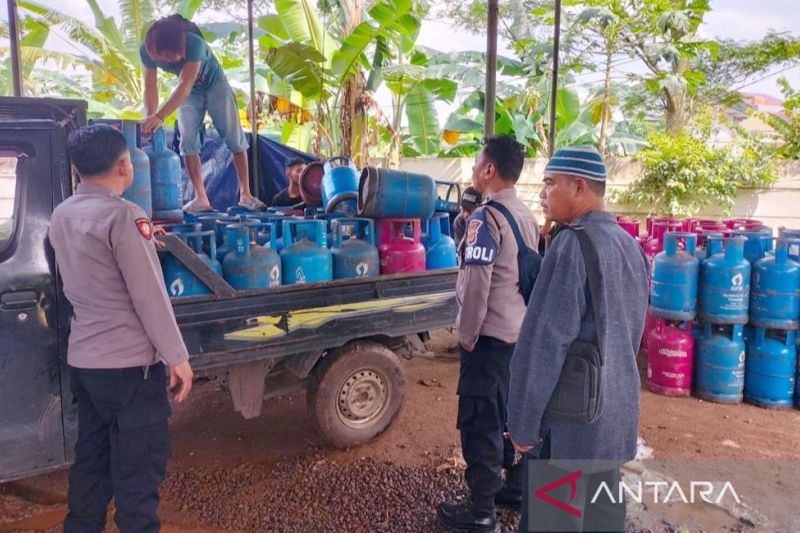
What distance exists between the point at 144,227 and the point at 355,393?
186cm

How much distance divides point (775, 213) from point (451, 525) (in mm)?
11586

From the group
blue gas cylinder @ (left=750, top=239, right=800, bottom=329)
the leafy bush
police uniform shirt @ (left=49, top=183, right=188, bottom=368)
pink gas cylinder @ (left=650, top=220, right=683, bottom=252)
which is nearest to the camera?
police uniform shirt @ (left=49, top=183, right=188, bottom=368)

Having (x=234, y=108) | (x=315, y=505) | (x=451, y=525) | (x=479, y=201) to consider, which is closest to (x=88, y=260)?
(x=315, y=505)

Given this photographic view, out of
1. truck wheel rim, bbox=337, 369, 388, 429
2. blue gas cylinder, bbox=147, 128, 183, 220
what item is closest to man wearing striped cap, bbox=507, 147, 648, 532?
truck wheel rim, bbox=337, 369, 388, 429

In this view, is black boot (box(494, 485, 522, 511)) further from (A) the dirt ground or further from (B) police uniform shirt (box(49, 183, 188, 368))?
(B) police uniform shirt (box(49, 183, 188, 368))

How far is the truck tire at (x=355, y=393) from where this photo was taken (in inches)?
142

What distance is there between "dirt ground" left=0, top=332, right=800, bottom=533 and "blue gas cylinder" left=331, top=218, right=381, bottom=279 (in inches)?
45.2

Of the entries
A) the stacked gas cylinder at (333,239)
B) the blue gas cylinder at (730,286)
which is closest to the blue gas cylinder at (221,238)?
the stacked gas cylinder at (333,239)

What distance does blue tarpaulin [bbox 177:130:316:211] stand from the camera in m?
6.03

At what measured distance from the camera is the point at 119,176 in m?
2.32

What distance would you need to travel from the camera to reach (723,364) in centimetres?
470

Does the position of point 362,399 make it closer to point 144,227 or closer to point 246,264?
point 246,264

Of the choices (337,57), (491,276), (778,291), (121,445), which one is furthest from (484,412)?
(337,57)

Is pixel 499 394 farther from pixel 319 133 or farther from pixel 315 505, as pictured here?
pixel 319 133
